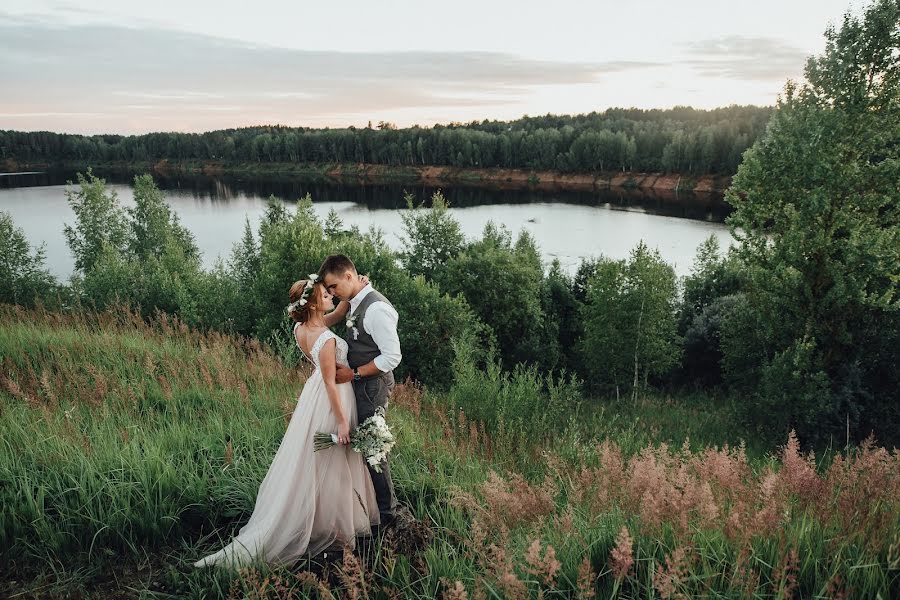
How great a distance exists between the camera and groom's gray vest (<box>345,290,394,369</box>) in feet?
13.9

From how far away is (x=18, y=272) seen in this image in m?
30.7

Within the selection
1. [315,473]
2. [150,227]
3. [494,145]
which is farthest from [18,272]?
[494,145]

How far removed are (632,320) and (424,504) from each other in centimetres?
2329

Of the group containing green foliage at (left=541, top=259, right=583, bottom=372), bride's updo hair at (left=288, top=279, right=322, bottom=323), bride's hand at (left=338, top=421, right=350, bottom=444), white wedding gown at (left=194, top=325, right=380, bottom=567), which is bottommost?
green foliage at (left=541, top=259, right=583, bottom=372)

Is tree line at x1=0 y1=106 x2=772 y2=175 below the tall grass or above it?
above

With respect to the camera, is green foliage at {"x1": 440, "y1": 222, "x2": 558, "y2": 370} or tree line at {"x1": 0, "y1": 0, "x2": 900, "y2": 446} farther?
green foliage at {"x1": 440, "y1": 222, "x2": 558, "y2": 370}

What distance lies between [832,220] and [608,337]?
37.9ft

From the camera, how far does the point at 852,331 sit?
55.9ft

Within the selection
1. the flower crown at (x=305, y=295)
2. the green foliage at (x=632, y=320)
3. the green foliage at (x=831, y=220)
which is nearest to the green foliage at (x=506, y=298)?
the green foliage at (x=632, y=320)

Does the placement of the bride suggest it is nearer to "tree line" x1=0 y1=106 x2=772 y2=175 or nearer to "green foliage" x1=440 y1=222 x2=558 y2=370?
"green foliage" x1=440 y1=222 x2=558 y2=370

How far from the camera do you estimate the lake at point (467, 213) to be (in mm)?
51250

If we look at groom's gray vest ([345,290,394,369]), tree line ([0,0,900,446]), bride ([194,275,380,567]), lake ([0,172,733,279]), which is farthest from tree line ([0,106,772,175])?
bride ([194,275,380,567])

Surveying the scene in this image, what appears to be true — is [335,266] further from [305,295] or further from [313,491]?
[313,491]

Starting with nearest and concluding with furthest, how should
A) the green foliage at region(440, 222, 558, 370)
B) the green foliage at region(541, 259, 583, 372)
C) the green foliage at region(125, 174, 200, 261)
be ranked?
the green foliage at region(440, 222, 558, 370) → the green foliage at region(541, 259, 583, 372) → the green foliage at region(125, 174, 200, 261)
